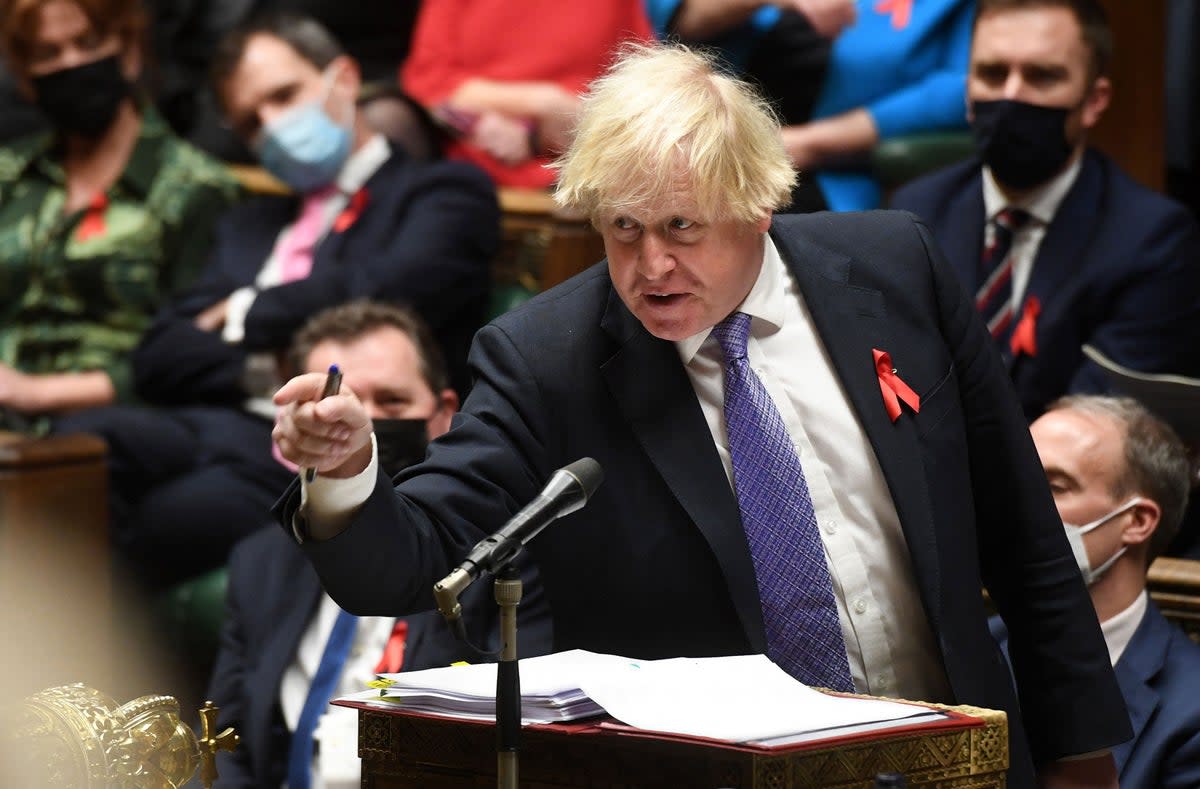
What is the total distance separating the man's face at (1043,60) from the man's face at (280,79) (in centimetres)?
168

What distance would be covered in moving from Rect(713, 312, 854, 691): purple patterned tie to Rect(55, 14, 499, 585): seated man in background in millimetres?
2189

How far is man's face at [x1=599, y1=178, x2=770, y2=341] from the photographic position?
6.37ft

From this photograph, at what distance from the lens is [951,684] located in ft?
6.75

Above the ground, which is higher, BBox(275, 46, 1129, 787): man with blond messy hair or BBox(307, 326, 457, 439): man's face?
BBox(275, 46, 1129, 787): man with blond messy hair

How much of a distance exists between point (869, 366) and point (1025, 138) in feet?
5.49

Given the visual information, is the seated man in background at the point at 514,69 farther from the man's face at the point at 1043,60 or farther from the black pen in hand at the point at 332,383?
the black pen in hand at the point at 332,383

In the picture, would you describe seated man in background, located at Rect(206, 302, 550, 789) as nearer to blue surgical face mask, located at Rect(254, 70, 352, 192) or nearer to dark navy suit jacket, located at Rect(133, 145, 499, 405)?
dark navy suit jacket, located at Rect(133, 145, 499, 405)

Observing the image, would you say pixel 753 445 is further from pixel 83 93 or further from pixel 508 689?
pixel 83 93

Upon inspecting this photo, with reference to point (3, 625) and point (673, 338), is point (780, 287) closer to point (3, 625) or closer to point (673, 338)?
point (673, 338)

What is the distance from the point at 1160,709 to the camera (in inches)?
103

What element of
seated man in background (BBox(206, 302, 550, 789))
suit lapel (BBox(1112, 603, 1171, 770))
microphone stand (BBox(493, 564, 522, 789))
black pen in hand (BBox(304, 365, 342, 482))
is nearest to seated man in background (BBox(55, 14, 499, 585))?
seated man in background (BBox(206, 302, 550, 789))

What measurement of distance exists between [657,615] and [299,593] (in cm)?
128

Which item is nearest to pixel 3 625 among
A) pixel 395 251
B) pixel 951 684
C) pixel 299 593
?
pixel 299 593

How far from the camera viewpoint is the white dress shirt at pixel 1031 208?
3652mm
